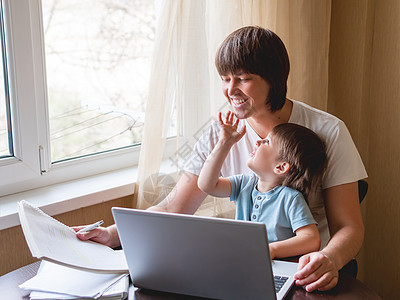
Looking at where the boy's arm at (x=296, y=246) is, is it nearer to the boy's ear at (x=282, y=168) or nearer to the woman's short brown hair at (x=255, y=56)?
the boy's ear at (x=282, y=168)

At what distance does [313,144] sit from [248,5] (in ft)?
2.34

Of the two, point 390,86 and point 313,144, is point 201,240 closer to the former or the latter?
point 313,144

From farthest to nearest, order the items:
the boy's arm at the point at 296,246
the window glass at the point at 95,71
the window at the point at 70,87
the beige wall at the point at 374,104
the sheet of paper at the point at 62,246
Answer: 1. the beige wall at the point at 374,104
2. the window glass at the point at 95,71
3. the window at the point at 70,87
4. the boy's arm at the point at 296,246
5. the sheet of paper at the point at 62,246

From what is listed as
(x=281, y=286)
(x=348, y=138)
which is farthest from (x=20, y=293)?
(x=348, y=138)

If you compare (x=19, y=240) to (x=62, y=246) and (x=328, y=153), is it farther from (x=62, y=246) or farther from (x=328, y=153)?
(x=328, y=153)

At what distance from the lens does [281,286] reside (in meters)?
1.20

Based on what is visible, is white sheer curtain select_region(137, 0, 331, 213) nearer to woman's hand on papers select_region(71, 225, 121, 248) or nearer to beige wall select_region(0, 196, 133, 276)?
beige wall select_region(0, 196, 133, 276)

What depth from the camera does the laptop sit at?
107 centimetres

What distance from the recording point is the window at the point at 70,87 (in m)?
1.72

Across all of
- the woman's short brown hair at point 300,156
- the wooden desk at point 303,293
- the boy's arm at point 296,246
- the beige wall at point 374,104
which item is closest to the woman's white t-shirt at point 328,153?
the woman's short brown hair at point 300,156

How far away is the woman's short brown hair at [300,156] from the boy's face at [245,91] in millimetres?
116

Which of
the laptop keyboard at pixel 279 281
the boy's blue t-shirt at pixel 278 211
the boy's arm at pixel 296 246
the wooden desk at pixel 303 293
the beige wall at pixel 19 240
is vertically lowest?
the beige wall at pixel 19 240

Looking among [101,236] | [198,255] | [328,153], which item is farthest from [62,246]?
[328,153]

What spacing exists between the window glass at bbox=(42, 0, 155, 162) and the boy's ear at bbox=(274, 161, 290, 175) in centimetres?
83
